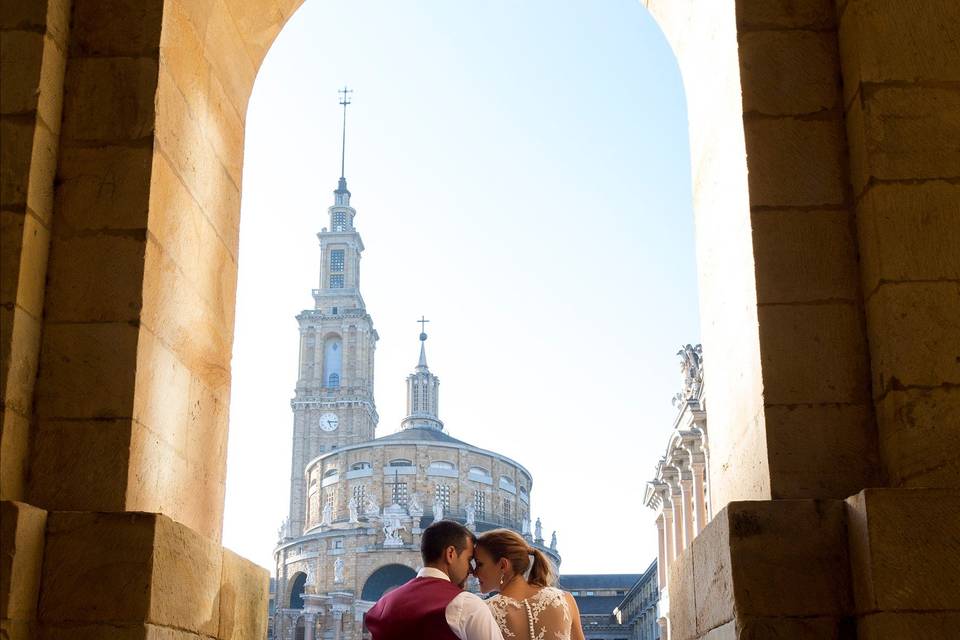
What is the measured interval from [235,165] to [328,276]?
97990 millimetres

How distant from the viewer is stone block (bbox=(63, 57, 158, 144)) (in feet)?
14.1

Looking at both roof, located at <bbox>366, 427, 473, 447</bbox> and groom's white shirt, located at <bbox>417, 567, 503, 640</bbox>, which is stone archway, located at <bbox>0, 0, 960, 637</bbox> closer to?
groom's white shirt, located at <bbox>417, 567, 503, 640</bbox>

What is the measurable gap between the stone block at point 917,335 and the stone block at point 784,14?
111cm

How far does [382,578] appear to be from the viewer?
3196 inches

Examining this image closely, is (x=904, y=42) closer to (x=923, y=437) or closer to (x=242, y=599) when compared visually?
(x=923, y=437)

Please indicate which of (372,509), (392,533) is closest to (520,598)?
(392,533)

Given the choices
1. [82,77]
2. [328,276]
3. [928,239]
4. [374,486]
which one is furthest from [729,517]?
[328,276]

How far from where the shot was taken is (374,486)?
86812 mm

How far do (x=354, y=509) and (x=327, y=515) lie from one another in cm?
450

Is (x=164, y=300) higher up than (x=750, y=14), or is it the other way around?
(x=750, y=14)

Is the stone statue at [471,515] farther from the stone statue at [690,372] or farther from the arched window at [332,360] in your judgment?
the stone statue at [690,372]

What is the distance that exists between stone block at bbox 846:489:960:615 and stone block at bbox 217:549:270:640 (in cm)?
226

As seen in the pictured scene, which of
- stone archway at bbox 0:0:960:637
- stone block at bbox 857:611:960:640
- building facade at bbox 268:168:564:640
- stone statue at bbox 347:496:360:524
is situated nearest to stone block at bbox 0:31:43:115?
stone archway at bbox 0:0:960:637

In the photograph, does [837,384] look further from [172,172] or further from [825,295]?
[172,172]
